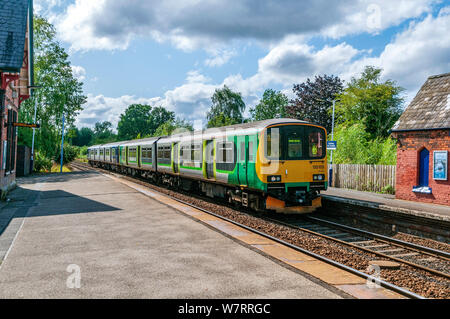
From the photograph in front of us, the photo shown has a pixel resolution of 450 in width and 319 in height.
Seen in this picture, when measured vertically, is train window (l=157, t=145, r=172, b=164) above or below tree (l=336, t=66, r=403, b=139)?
below

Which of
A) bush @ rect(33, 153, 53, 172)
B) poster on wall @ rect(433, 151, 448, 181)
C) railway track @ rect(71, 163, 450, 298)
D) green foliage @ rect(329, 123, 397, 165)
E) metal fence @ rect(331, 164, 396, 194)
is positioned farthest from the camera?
bush @ rect(33, 153, 53, 172)

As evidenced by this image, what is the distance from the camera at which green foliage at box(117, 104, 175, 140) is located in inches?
4405

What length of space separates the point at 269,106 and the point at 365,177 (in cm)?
6141

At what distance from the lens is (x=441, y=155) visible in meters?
15.0

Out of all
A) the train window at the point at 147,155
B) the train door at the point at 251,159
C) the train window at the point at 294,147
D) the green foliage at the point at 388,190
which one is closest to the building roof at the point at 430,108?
the green foliage at the point at 388,190

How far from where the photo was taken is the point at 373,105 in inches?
1775

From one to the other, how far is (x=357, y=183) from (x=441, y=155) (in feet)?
22.6

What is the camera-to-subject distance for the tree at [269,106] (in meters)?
81.0

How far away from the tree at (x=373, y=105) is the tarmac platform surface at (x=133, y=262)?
3873cm

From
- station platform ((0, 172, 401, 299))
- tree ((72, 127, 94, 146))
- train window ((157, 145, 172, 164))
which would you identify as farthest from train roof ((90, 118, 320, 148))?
tree ((72, 127, 94, 146))

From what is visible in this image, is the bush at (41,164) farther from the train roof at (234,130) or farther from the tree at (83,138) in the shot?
the tree at (83,138)

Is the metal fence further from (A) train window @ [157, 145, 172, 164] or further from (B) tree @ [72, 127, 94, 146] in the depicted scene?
(B) tree @ [72, 127, 94, 146]

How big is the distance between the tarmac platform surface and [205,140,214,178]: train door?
398 cm
